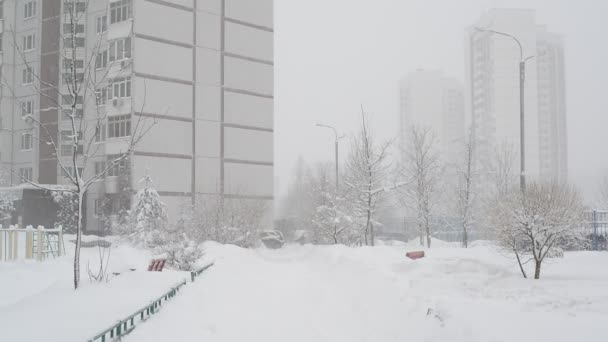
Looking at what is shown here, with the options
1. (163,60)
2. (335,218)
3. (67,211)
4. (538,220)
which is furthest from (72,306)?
(163,60)

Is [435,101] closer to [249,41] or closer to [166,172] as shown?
[249,41]

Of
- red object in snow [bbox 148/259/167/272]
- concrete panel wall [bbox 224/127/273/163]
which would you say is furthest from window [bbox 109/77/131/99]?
red object in snow [bbox 148/259/167/272]

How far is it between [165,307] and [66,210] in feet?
110

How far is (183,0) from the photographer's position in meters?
45.8

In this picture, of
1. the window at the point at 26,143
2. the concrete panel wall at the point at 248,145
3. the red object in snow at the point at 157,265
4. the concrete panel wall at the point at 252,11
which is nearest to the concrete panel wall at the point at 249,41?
the concrete panel wall at the point at 252,11

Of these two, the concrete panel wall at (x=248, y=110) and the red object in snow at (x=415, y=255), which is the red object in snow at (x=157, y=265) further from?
the concrete panel wall at (x=248, y=110)

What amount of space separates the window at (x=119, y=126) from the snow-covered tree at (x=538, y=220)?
1334 inches

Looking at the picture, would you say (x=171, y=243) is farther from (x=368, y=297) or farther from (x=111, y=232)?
(x=111, y=232)

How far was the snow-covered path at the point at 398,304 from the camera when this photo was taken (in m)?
7.61

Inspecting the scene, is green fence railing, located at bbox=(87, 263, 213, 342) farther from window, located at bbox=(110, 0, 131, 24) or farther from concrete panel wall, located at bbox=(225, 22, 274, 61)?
concrete panel wall, located at bbox=(225, 22, 274, 61)

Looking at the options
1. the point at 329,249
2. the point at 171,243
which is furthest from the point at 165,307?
the point at 329,249

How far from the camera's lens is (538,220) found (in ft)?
46.0

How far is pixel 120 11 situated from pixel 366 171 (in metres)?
26.4

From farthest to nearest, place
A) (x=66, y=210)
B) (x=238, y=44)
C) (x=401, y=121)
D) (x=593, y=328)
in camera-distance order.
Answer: (x=401, y=121) → (x=238, y=44) → (x=66, y=210) → (x=593, y=328)
